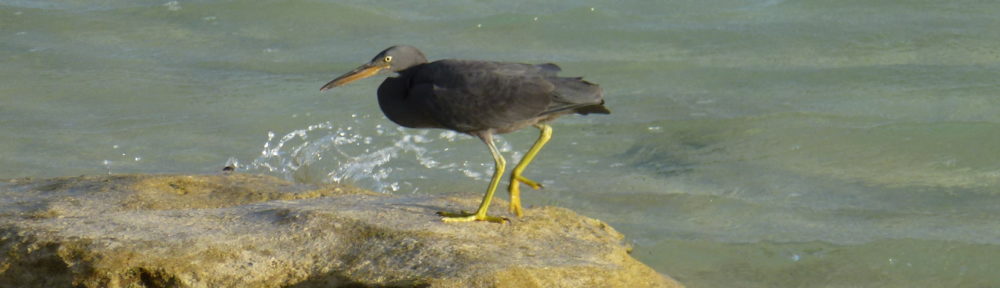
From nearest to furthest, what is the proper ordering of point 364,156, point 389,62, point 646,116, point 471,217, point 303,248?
point 303,248, point 471,217, point 389,62, point 364,156, point 646,116

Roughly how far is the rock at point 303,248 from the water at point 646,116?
57.1 inches

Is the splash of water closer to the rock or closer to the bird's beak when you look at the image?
the bird's beak

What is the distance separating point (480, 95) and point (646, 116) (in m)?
4.09

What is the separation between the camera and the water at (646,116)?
7086mm

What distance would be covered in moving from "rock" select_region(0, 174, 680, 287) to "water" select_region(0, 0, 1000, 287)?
1.45 m

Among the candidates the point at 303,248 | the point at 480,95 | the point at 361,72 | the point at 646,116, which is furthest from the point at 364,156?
the point at 303,248

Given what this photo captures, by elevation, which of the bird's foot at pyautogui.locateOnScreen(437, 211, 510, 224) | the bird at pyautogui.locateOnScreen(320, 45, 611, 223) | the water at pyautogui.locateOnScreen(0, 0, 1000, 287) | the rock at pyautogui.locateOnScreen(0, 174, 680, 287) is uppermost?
the bird at pyautogui.locateOnScreen(320, 45, 611, 223)

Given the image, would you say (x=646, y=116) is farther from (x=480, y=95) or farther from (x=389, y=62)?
(x=480, y=95)

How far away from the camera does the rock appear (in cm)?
452

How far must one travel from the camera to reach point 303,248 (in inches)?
185

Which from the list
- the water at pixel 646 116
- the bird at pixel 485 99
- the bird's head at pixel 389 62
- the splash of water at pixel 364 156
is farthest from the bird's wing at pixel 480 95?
the splash of water at pixel 364 156

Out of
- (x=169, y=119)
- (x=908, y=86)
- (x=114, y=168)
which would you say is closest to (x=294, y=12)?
(x=169, y=119)

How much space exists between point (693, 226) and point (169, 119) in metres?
3.99

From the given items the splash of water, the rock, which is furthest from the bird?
the splash of water
